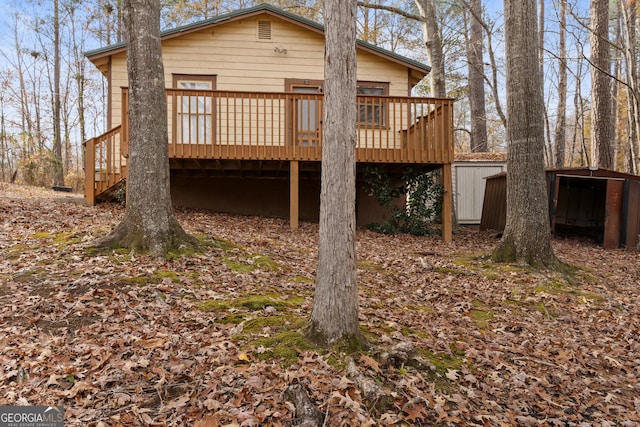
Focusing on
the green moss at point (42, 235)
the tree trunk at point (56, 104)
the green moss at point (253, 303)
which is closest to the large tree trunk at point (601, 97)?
the green moss at point (253, 303)

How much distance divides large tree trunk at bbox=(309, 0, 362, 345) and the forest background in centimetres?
1326

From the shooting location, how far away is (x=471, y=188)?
14.6 meters

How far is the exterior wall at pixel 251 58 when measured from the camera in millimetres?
11141

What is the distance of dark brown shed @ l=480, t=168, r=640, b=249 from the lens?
10.2m

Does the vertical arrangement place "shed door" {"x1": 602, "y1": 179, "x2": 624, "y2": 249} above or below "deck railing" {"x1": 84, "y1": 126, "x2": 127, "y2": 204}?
below

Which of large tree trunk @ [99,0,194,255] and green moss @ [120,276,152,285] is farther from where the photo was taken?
large tree trunk @ [99,0,194,255]

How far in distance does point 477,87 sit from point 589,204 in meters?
6.41

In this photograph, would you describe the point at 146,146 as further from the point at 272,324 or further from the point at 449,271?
the point at 449,271

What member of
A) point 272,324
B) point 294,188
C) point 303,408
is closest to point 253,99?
point 294,188

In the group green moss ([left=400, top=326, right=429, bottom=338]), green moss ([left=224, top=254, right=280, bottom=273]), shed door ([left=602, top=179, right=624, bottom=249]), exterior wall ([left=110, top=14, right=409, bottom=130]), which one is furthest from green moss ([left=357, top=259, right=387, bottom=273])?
shed door ([left=602, top=179, right=624, bottom=249])

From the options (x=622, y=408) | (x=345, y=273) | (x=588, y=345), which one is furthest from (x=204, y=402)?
(x=588, y=345)

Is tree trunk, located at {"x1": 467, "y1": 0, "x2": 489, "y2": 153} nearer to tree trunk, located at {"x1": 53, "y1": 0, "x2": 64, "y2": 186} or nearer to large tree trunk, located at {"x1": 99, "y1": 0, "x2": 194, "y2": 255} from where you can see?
large tree trunk, located at {"x1": 99, "y1": 0, "x2": 194, "y2": 255}

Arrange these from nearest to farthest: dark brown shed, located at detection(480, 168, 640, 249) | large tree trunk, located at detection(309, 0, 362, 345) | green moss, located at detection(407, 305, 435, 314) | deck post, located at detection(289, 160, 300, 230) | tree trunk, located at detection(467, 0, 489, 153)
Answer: large tree trunk, located at detection(309, 0, 362, 345)
green moss, located at detection(407, 305, 435, 314)
deck post, located at detection(289, 160, 300, 230)
dark brown shed, located at detection(480, 168, 640, 249)
tree trunk, located at detection(467, 0, 489, 153)

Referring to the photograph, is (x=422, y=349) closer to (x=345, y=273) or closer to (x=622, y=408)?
(x=345, y=273)
